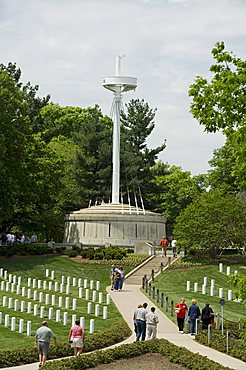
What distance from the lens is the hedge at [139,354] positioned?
64.5 feet

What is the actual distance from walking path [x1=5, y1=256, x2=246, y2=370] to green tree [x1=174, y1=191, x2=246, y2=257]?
664 centimetres

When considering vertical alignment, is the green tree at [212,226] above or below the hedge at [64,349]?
above

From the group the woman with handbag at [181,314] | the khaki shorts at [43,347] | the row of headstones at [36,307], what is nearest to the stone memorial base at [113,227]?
the row of headstones at [36,307]

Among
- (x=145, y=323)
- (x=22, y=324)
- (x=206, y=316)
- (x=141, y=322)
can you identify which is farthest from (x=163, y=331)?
(x=22, y=324)

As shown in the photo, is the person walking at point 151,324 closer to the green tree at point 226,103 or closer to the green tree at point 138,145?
the green tree at point 226,103

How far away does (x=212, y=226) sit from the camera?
48.3 meters

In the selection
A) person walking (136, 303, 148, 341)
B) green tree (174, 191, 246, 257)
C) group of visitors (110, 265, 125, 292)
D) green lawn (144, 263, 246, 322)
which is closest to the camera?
person walking (136, 303, 148, 341)

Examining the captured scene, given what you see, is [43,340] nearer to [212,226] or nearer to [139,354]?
[139,354]

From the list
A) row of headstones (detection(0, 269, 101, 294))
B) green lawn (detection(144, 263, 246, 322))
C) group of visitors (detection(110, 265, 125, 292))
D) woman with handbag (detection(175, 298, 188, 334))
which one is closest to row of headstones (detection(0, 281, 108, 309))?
row of headstones (detection(0, 269, 101, 294))

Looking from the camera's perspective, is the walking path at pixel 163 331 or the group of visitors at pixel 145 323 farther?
the group of visitors at pixel 145 323

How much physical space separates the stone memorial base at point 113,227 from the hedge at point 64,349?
2880 cm

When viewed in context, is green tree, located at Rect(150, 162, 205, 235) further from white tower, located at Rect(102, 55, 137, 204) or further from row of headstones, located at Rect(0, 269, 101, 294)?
row of headstones, located at Rect(0, 269, 101, 294)

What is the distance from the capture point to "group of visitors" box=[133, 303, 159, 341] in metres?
24.7

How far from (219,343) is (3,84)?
33.7 m
